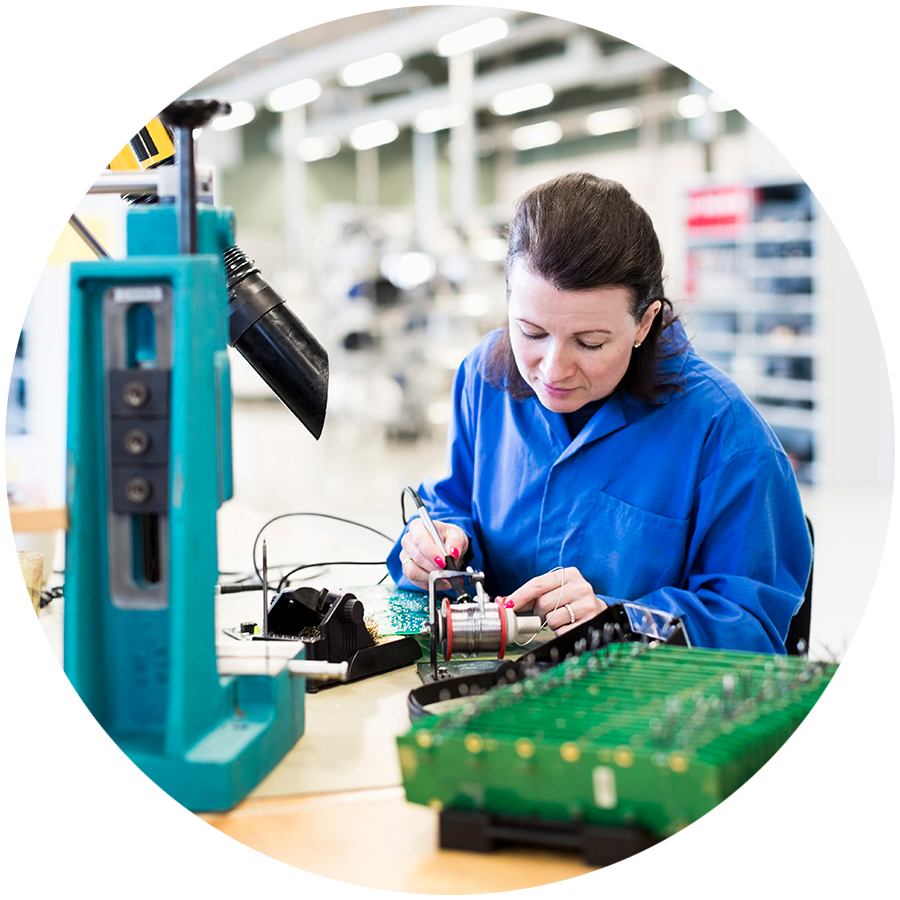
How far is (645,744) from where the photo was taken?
963 mm

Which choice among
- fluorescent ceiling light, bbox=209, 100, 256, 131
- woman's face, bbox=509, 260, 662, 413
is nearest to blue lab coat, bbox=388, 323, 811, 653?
woman's face, bbox=509, 260, 662, 413

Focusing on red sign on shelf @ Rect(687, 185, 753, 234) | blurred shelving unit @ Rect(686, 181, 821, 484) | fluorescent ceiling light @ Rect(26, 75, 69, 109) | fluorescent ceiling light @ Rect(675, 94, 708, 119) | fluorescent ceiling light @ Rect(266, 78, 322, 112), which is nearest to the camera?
blurred shelving unit @ Rect(686, 181, 821, 484)

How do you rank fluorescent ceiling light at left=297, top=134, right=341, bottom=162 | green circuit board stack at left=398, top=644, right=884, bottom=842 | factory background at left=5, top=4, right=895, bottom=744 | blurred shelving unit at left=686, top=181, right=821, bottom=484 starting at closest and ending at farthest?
green circuit board stack at left=398, top=644, right=884, bottom=842, factory background at left=5, top=4, right=895, bottom=744, blurred shelving unit at left=686, top=181, right=821, bottom=484, fluorescent ceiling light at left=297, top=134, right=341, bottom=162

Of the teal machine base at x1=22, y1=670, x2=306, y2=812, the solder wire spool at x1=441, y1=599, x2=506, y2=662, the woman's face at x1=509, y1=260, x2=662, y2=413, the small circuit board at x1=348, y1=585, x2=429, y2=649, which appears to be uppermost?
the woman's face at x1=509, y1=260, x2=662, y2=413

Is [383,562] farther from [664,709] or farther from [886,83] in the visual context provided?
[886,83]

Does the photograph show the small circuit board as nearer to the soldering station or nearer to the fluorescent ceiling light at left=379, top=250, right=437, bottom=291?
the soldering station

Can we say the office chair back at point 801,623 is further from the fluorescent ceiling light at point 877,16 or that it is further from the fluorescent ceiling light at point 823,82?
the fluorescent ceiling light at point 823,82

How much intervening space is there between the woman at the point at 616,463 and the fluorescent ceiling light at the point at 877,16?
9862 mm

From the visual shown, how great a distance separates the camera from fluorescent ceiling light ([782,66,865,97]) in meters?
13.6

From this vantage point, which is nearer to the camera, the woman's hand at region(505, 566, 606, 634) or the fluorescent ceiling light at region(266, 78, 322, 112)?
the woman's hand at region(505, 566, 606, 634)

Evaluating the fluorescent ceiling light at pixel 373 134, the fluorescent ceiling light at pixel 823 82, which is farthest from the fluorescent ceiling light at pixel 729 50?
the fluorescent ceiling light at pixel 373 134

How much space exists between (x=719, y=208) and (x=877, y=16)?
399cm

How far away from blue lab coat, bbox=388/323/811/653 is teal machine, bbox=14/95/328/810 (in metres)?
0.71

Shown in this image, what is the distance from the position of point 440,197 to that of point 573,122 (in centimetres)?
304
